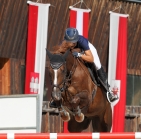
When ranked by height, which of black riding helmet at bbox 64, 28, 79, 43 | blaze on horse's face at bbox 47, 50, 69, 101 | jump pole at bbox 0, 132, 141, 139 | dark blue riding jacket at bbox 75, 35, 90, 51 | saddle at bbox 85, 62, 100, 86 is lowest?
jump pole at bbox 0, 132, 141, 139

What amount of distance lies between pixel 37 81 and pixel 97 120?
3.39 meters

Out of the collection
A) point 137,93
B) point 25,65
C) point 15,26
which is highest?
point 15,26

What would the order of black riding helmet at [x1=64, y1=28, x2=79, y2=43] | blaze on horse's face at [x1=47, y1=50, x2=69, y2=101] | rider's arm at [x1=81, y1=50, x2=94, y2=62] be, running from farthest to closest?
1. rider's arm at [x1=81, y1=50, x2=94, y2=62]
2. black riding helmet at [x1=64, y1=28, x2=79, y2=43]
3. blaze on horse's face at [x1=47, y1=50, x2=69, y2=101]

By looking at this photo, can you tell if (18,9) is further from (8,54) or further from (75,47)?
(75,47)

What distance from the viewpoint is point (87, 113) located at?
1106 centimetres

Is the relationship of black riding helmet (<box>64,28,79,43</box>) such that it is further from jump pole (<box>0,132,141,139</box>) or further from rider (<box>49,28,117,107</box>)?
jump pole (<box>0,132,141,139</box>)

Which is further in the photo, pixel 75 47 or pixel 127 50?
pixel 127 50

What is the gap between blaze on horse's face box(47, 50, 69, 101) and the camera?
9.45 m

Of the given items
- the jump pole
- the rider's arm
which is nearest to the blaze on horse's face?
the rider's arm

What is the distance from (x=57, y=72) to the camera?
945 centimetres

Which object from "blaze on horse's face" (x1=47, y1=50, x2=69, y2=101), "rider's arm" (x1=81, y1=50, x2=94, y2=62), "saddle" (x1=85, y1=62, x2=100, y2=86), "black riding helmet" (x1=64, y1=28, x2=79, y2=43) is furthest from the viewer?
"saddle" (x1=85, y1=62, x2=100, y2=86)

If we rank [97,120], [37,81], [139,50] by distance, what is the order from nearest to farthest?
[97,120] → [37,81] → [139,50]

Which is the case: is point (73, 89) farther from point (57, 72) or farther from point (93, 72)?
point (93, 72)

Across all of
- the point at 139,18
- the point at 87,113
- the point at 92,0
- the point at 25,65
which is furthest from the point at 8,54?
the point at 87,113
